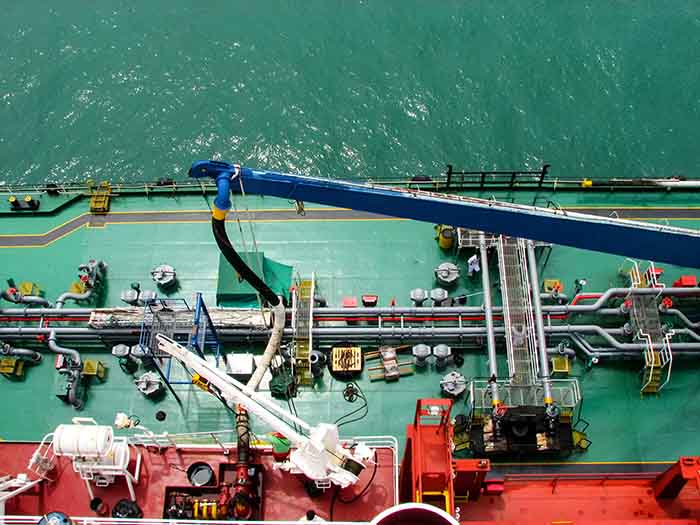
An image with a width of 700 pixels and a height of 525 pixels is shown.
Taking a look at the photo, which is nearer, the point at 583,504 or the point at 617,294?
the point at 583,504

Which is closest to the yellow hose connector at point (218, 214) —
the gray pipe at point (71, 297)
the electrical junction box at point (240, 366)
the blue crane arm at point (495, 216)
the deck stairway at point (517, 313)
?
the blue crane arm at point (495, 216)

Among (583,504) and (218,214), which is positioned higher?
(218,214)

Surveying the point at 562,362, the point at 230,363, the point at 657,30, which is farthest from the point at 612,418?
the point at 657,30

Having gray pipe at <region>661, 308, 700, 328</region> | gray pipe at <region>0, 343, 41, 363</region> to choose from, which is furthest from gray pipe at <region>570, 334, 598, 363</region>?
gray pipe at <region>0, 343, 41, 363</region>

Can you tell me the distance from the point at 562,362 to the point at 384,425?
6.94 metres

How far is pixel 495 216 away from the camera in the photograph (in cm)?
2225

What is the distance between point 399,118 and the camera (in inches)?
1428

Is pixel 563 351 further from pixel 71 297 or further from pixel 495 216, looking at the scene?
pixel 71 297

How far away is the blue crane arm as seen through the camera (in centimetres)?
2194

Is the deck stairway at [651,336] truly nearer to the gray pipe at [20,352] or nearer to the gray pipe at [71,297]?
the gray pipe at [71,297]

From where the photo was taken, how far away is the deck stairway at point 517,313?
2406 cm

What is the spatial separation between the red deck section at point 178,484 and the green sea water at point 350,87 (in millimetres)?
19289

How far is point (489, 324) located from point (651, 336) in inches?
237

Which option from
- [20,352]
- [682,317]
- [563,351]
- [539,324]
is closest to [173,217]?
[20,352]
